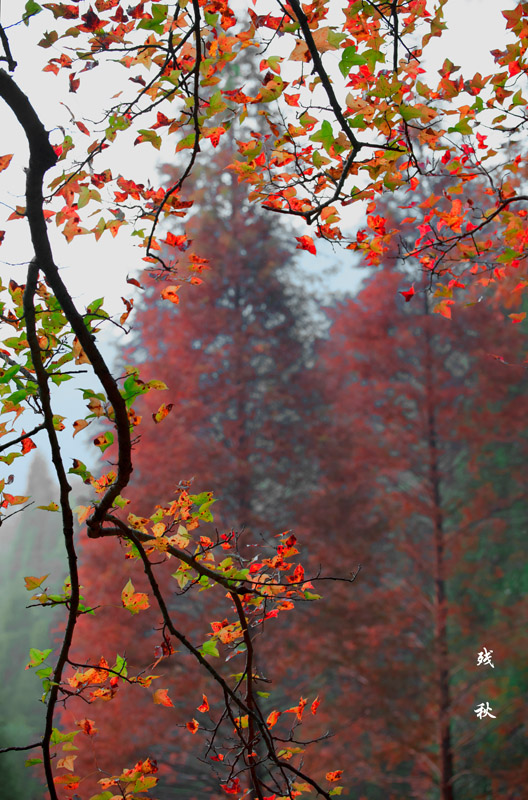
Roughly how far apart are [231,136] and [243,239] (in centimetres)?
144

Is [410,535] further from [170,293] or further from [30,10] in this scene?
[30,10]

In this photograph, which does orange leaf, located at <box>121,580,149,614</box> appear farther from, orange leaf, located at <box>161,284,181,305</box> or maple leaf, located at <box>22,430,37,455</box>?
orange leaf, located at <box>161,284,181,305</box>

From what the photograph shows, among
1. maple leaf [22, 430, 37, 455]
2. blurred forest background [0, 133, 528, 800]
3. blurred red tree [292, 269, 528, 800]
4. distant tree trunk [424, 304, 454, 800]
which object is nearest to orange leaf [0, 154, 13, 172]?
maple leaf [22, 430, 37, 455]

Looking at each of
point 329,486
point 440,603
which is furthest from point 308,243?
point 440,603

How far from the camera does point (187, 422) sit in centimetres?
683

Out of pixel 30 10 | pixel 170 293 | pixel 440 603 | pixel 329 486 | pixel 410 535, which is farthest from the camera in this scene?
pixel 410 535

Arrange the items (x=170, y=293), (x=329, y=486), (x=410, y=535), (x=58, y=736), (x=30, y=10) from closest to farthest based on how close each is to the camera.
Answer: (x=30, y=10), (x=58, y=736), (x=170, y=293), (x=329, y=486), (x=410, y=535)

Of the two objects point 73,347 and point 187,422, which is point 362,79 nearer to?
point 73,347

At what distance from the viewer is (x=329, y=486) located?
7086 mm

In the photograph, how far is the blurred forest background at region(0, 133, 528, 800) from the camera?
6395 mm

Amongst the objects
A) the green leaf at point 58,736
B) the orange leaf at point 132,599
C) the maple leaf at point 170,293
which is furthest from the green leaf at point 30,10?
the green leaf at point 58,736

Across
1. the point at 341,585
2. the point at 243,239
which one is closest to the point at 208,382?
the point at 243,239

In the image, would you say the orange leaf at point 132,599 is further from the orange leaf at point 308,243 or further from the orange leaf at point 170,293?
the orange leaf at point 308,243

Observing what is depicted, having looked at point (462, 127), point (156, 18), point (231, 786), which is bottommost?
point (231, 786)
